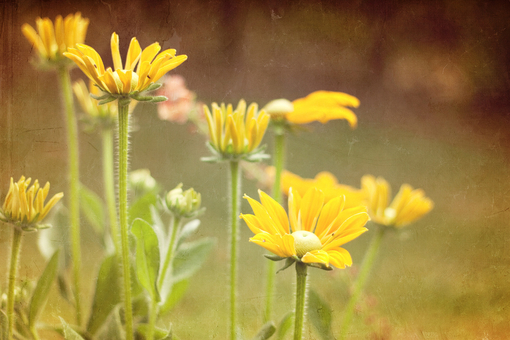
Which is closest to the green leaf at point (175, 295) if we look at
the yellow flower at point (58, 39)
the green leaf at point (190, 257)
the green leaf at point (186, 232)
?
the green leaf at point (190, 257)

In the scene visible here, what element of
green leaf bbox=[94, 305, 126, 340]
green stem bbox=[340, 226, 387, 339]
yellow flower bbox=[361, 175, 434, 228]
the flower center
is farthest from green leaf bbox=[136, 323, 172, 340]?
yellow flower bbox=[361, 175, 434, 228]

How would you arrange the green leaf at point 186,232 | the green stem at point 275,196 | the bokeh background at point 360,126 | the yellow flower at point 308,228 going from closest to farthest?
the yellow flower at point 308,228, the green leaf at point 186,232, the green stem at point 275,196, the bokeh background at point 360,126

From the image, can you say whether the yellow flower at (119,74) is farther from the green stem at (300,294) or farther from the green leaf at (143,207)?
the green stem at (300,294)

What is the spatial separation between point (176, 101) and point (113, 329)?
0.62 m

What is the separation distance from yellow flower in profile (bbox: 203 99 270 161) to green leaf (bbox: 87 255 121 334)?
0.35 metres

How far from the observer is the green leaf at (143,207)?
970 millimetres

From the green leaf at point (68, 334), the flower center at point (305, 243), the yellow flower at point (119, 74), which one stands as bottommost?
the green leaf at point (68, 334)

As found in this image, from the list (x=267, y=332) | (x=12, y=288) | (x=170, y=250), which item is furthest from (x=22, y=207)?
(x=267, y=332)

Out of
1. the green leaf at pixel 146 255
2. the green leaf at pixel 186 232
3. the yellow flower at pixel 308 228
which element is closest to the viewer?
the yellow flower at pixel 308 228

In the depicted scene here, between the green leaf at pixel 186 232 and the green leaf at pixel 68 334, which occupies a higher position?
the green leaf at pixel 186 232

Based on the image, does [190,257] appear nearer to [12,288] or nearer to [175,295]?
[175,295]

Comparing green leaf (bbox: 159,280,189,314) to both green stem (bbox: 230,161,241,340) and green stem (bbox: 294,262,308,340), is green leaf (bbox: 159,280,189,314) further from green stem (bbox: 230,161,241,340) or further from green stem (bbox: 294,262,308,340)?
green stem (bbox: 294,262,308,340)

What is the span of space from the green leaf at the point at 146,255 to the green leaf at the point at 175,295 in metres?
0.18

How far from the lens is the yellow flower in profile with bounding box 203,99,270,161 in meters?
0.85
